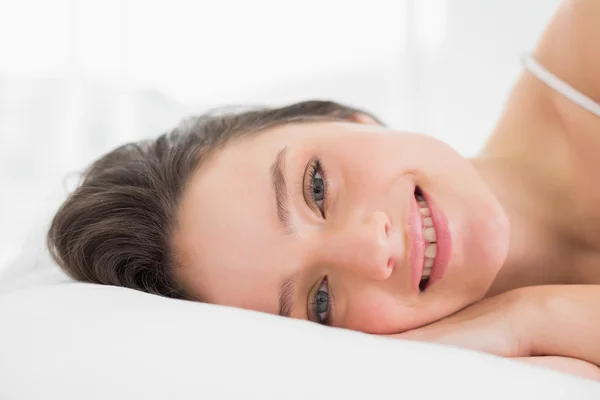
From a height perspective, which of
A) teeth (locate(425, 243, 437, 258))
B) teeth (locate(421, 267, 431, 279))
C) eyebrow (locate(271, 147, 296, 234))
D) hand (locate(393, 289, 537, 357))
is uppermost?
eyebrow (locate(271, 147, 296, 234))

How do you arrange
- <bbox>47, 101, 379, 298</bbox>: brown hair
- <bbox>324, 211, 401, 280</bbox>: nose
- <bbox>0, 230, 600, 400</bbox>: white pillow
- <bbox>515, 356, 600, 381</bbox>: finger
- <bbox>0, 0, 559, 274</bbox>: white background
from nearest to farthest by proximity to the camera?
<bbox>0, 230, 600, 400</bbox>: white pillow < <bbox>515, 356, 600, 381</bbox>: finger < <bbox>324, 211, 401, 280</bbox>: nose < <bbox>47, 101, 379, 298</bbox>: brown hair < <bbox>0, 0, 559, 274</bbox>: white background

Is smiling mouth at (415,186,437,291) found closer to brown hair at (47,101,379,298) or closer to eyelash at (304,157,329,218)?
eyelash at (304,157,329,218)

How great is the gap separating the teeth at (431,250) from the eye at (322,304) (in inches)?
6.6

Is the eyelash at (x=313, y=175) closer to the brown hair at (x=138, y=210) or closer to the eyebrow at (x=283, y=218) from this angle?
the eyebrow at (x=283, y=218)

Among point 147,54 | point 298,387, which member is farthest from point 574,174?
point 147,54

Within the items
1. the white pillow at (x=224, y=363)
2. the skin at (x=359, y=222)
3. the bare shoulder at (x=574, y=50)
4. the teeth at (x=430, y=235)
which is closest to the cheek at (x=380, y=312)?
the skin at (x=359, y=222)

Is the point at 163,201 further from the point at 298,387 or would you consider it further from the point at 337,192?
the point at 298,387

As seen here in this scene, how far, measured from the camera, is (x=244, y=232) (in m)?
1.06

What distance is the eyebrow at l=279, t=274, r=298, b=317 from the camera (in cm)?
107

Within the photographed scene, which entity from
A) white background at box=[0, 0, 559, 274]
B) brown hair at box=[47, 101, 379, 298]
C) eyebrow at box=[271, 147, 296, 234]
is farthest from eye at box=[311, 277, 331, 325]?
white background at box=[0, 0, 559, 274]

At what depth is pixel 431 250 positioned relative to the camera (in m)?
1.10

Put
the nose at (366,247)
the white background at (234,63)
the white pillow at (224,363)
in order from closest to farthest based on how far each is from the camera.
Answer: the white pillow at (224,363), the nose at (366,247), the white background at (234,63)

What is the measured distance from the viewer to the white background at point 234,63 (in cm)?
242

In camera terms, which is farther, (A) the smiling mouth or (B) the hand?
(A) the smiling mouth
